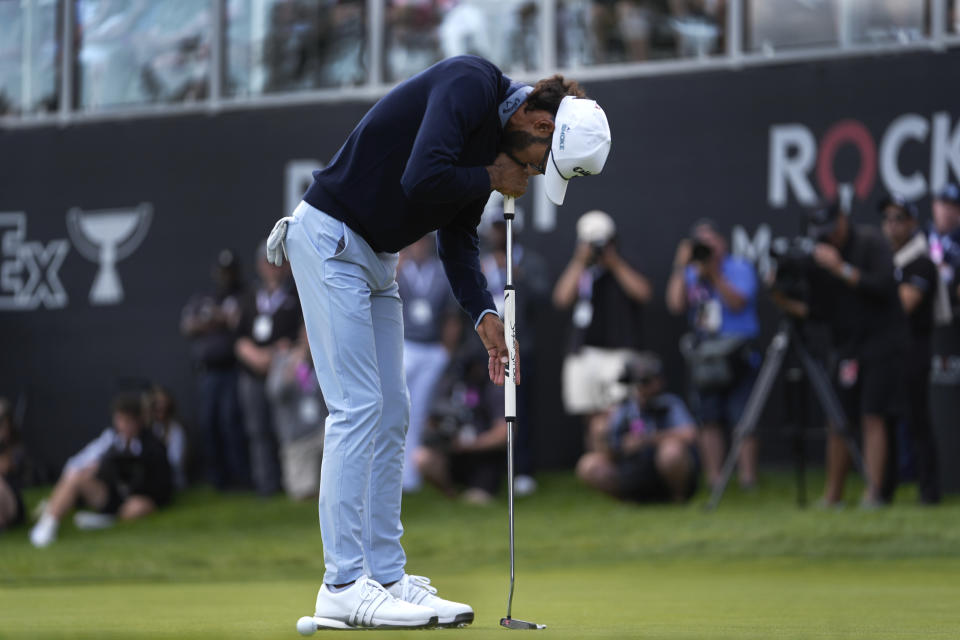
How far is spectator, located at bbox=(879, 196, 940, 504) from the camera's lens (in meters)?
10.2

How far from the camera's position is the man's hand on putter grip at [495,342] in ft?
16.4

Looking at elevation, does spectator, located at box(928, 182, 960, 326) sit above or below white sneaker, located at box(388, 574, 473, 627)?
above

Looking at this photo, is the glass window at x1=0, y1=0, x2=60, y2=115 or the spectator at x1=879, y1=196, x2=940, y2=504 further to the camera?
the glass window at x1=0, y1=0, x2=60, y2=115

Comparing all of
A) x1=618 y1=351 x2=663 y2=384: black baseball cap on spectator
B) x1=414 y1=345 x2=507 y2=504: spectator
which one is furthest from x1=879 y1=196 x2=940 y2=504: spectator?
x1=414 y1=345 x2=507 y2=504: spectator

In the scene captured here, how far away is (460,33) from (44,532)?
19.2 ft

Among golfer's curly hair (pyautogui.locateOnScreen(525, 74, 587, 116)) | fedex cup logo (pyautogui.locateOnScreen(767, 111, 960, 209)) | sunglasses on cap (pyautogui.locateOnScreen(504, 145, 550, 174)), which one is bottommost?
sunglasses on cap (pyautogui.locateOnScreen(504, 145, 550, 174))

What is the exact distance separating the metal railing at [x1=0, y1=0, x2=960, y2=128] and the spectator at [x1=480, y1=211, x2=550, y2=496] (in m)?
2.01

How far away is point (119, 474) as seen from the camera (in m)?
13.0

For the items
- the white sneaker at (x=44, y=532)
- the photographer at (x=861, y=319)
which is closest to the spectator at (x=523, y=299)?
the photographer at (x=861, y=319)

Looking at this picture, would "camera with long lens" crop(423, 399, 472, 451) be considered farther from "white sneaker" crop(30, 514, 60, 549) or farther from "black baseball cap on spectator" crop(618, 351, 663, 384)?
"white sneaker" crop(30, 514, 60, 549)

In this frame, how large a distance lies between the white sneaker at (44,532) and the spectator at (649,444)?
4.67m

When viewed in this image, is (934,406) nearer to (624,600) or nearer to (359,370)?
(624,600)

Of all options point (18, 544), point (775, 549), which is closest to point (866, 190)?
point (775, 549)

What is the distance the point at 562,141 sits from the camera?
479cm
